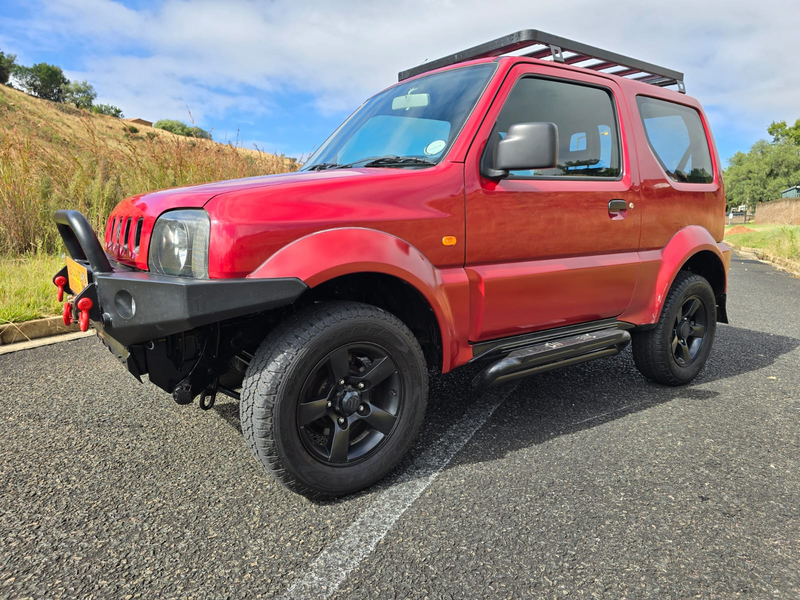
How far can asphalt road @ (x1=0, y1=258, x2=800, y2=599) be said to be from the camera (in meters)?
1.82

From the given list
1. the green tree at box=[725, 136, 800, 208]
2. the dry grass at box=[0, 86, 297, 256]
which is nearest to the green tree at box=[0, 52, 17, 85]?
the dry grass at box=[0, 86, 297, 256]

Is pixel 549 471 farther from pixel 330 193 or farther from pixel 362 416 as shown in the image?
pixel 330 193

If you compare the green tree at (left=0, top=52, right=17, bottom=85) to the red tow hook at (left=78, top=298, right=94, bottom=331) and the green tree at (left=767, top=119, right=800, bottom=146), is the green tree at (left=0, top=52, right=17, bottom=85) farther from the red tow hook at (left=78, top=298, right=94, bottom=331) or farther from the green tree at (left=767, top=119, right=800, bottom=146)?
the green tree at (left=767, top=119, right=800, bottom=146)

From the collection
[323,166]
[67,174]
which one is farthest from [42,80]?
[323,166]

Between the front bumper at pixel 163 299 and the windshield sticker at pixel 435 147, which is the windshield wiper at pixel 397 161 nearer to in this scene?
the windshield sticker at pixel 435 147

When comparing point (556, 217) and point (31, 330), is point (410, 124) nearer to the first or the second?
point (556, 217)

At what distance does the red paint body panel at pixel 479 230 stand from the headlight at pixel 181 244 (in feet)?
0.14

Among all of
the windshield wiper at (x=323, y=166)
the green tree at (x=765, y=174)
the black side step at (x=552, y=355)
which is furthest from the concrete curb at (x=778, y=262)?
the green tree at (x=765, y=174)

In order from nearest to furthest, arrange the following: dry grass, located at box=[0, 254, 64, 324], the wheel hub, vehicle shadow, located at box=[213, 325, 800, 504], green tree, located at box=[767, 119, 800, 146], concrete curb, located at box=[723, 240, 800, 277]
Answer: the wheel hub, vehicle shadow, located at box=[213, 325, 800, 504], dry grass, located at box=[0, 254, 64, 324], concrete curb, located at box=[723, 240, 800, 277], green tree, located at box=[767, 119, 800, 146]

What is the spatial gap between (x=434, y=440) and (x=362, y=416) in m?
0.69

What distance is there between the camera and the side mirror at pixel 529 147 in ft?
8.07

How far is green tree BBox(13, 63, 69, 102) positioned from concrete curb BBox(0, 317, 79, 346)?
6173 centimetres

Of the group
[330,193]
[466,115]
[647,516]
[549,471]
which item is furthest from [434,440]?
[466,115]

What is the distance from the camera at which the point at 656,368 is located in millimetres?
3678
